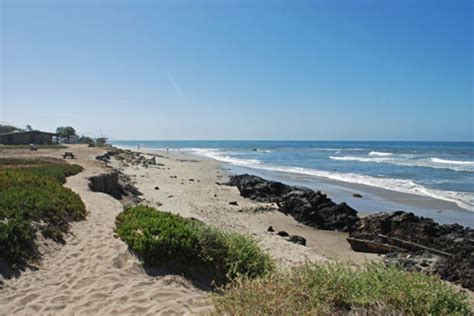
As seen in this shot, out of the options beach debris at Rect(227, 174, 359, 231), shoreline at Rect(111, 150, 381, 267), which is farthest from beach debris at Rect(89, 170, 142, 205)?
beach debris at Rect(227, 174, 359, 231)

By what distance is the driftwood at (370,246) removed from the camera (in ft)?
40.2

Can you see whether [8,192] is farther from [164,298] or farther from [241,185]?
[241,185]

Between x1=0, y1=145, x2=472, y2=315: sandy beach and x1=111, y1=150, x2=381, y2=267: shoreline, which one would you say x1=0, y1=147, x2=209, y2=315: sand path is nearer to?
x1=0, y1=145, x2=472, y2=315: sandy beach

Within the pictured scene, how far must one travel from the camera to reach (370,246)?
12.5 metres

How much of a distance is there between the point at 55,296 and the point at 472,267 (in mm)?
9457

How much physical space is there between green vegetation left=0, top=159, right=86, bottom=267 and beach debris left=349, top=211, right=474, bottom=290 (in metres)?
9.14

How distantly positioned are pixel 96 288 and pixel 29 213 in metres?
3.68

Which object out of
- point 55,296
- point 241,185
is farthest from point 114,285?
point 241,185

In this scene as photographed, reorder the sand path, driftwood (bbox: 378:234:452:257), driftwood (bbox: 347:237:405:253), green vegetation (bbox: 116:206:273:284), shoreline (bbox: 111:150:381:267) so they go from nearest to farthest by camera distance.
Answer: the sand path
green vegetation (bbox: 116:206:273:284)
driftwood (bbox: 378:234:452:257)
shoreline (bbox: 111:150:381:267)
driftwood (bbox: 347:237:405:253)

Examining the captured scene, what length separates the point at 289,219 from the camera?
1731 centimetres

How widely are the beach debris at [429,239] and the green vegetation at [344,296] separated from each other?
5.67 meters

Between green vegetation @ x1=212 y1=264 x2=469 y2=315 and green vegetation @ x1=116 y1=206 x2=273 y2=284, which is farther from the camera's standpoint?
green vegetation @ x1=116 y1=206 x2=273 y2=284

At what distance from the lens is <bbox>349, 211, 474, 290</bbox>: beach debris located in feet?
31.8

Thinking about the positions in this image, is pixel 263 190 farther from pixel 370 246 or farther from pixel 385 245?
pixel 385 245
